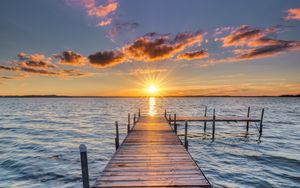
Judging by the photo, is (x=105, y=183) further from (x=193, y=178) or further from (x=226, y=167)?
(x=226, y=167)

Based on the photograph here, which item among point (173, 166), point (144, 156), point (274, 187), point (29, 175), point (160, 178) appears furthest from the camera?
point (29, 175)

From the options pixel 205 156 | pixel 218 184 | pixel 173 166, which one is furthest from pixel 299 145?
pixel 173 166

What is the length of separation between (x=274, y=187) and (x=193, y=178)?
20.3ft

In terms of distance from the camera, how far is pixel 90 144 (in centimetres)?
1709

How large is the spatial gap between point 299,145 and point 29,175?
2122cm

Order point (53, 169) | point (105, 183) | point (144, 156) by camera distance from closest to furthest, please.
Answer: point (105, 183)
point (144, 156)
point (53, 169)

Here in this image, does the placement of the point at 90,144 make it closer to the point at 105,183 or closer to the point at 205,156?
the point at 205,156

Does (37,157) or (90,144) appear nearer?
(37,157)

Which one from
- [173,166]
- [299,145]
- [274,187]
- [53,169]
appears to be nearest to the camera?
[173,166]

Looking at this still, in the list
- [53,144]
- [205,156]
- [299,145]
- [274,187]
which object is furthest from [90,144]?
[299,145]

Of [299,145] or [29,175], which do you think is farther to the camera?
[299,145]

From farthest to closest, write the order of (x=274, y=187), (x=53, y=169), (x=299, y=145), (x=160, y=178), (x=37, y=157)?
(x=299, y=145)
(x=37, y=157)
(x=53, y=169)
(x=274, y=187)
(x=160, y=178)

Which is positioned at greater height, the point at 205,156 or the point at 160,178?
the point at 160,178

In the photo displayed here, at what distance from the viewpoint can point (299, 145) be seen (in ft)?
55.3
